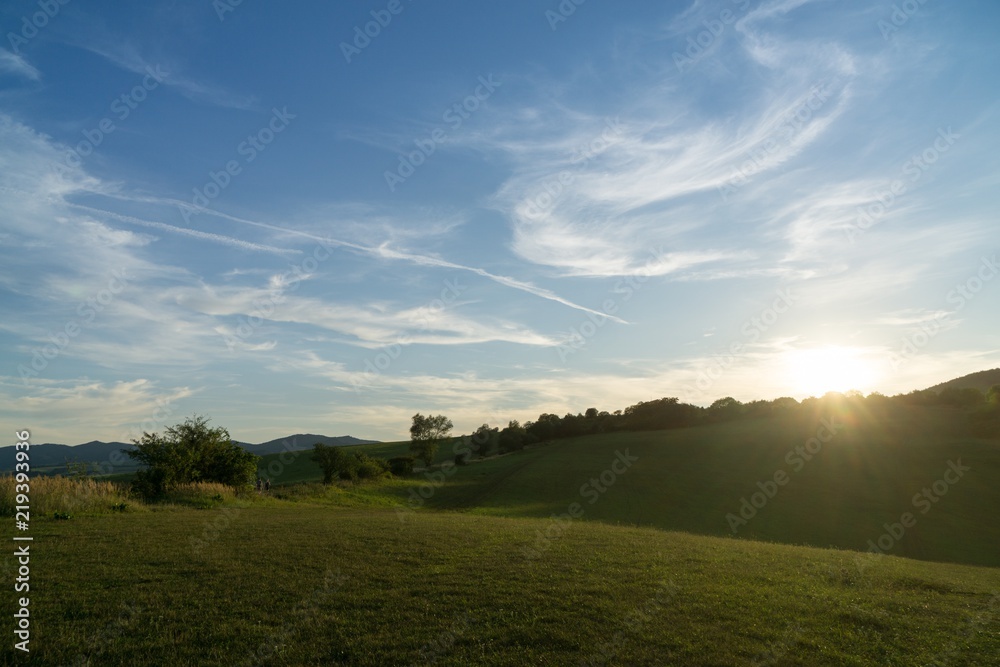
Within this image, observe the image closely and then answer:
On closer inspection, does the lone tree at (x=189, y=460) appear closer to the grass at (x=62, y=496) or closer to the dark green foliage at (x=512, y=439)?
the grass at (x=62, y=496)

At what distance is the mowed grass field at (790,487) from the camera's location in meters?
40.8

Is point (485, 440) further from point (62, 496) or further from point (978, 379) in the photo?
point (978, 379)

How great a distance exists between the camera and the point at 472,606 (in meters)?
11.2

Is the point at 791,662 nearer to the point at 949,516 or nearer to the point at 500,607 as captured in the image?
the point at 500,607

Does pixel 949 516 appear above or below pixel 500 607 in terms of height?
below

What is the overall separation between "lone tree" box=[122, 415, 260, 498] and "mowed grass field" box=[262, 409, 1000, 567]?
10.2 metres

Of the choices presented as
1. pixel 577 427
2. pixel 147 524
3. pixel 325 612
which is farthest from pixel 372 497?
pixel 577 427

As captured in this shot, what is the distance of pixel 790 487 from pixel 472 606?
2087 inches

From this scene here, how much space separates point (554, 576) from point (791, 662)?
5.94 m

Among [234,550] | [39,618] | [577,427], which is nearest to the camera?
[39,618]

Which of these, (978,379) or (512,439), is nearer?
(512,439)

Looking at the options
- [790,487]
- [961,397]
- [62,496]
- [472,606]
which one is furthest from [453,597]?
[961,397]

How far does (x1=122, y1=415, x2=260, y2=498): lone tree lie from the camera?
34.0 meters

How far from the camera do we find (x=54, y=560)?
14.4 meters
